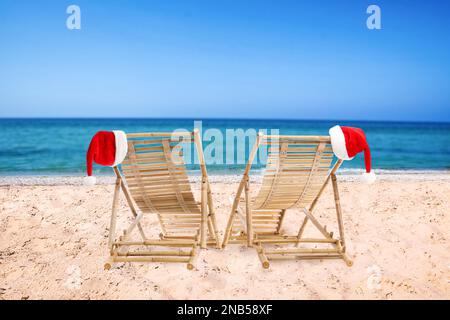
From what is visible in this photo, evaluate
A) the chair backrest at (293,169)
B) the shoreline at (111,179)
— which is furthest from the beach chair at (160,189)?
the shoreline at (111,179)

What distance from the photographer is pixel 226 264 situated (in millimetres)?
2799

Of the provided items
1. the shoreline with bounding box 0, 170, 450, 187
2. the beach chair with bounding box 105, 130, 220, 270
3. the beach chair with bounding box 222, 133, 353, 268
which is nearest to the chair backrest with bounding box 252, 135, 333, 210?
the beach chair with bounding box 222, 133, 353, 268

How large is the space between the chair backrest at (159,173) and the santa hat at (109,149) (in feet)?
0.21

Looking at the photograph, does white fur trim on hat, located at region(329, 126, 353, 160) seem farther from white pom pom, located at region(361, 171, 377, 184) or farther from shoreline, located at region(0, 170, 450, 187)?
shoreline, located at region(0, 170, 450, 187)

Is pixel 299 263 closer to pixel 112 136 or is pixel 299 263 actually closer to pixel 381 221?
pixel 381 221

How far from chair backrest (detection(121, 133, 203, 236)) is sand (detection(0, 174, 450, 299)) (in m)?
0.51

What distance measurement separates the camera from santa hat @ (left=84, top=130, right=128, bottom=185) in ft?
8.03

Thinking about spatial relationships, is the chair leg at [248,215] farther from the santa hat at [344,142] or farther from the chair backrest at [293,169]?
the santa hat at [344,142]

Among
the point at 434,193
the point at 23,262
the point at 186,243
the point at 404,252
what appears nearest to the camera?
the point at 186,243

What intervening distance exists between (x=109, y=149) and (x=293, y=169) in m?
1.43

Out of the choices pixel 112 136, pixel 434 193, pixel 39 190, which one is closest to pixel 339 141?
pixel 112 136

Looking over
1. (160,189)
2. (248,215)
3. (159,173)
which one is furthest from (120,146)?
(248,215)

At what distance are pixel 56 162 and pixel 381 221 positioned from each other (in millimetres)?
11304
